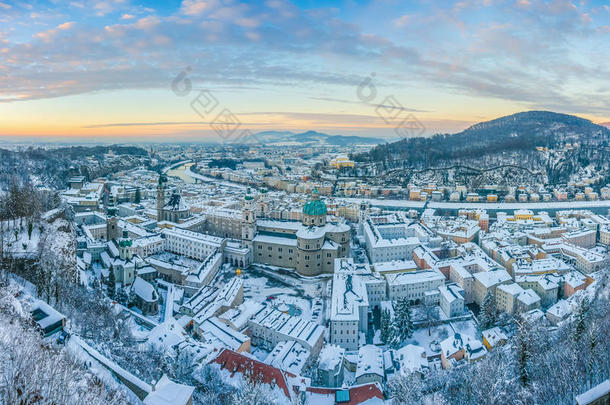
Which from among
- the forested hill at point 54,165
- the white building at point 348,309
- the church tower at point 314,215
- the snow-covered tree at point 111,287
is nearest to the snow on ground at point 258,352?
the white building at point 348,309

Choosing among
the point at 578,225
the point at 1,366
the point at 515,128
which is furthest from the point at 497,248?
the point at 515,128

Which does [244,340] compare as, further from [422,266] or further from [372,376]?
[422,266]

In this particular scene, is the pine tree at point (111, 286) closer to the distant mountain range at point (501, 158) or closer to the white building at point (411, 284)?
the white building at point (411, 284)

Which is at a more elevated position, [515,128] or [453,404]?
[515,128]

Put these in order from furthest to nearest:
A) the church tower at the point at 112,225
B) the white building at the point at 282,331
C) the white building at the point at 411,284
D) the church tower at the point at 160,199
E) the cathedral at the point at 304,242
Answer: the church tower at the point at 160,199
the church tower at the point at 112,225
the cathedral at the point at 304,242
the white building at the point at 411,284
the white building at the point at 282,331

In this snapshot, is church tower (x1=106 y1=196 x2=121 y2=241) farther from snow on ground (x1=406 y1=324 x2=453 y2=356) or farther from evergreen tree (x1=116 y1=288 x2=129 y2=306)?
snow on ground (x1=406 y1=324 x2=453 y2=356)

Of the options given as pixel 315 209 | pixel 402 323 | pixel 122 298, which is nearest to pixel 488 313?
pixel 402 323
